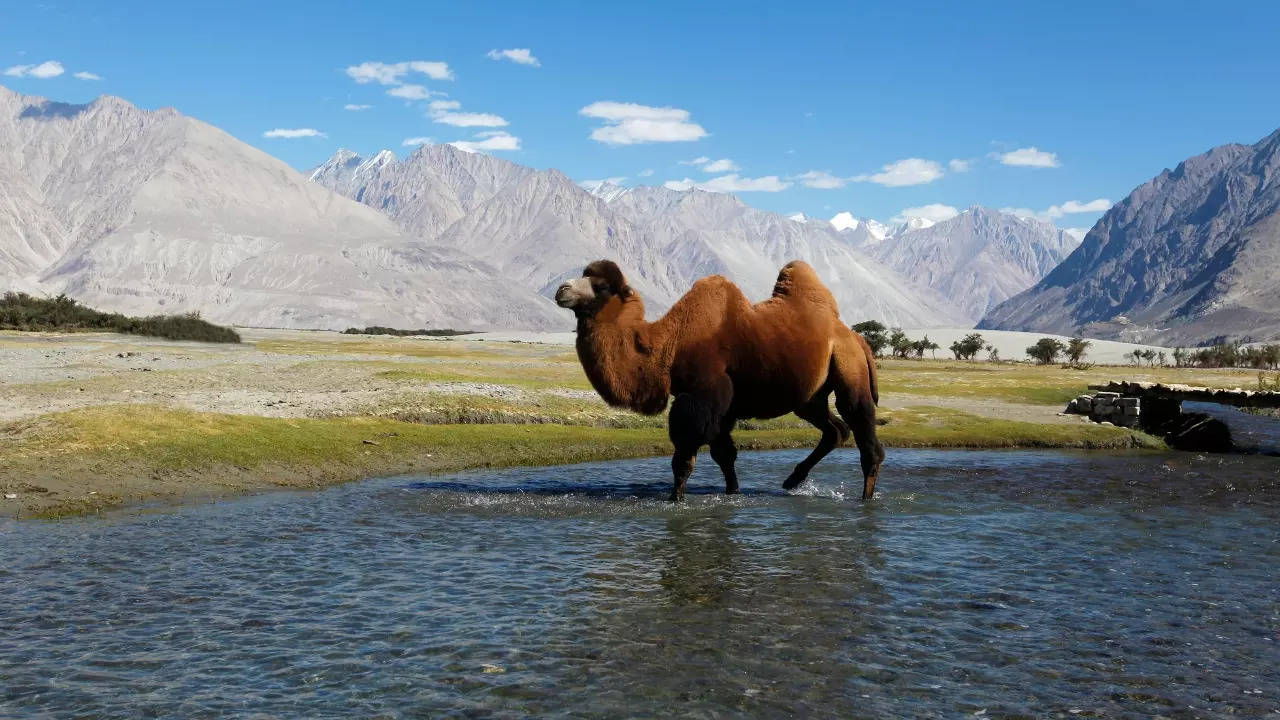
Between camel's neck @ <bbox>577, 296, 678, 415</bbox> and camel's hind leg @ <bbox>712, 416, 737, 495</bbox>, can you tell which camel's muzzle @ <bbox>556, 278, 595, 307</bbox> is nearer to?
camel's neck @ <bbox>577, 296, 678, 415</bbox>

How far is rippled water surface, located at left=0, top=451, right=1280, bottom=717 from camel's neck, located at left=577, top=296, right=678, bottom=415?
7.16 ft

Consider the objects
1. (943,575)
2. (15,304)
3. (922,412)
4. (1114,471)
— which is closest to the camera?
(943,575)

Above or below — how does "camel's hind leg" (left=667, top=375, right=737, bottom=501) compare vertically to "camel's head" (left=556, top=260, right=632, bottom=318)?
below

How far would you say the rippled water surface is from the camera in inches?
349

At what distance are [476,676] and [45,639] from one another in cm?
456

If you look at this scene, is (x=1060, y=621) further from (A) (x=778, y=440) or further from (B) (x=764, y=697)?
(A) (x=778, y=440)

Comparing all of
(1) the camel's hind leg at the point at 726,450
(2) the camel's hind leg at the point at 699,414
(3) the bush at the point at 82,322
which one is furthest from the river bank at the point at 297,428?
(3) the bush at the point at 82,322

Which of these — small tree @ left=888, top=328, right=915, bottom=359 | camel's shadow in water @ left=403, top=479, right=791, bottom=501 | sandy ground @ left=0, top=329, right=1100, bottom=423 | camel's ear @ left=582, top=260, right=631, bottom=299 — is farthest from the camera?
small tree @ left=888, top=328, right=915, bottom=359

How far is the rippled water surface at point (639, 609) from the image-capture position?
8.88 m

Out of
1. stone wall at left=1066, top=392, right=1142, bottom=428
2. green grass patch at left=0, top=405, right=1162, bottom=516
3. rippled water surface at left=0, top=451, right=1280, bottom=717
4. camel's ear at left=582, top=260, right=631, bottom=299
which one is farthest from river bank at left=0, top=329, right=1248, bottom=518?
camel's ear at left=582, top=260, right=631, bottom=299

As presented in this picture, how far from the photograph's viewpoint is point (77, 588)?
11.8m

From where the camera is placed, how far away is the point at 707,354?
57.5 ft

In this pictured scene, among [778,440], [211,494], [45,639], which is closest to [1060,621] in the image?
[45,639]

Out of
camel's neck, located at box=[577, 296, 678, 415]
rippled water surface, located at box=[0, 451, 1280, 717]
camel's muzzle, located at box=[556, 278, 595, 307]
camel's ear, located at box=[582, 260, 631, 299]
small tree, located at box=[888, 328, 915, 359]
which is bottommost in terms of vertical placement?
rippled water surface, located at box=[0, 451, 1280, 717]
